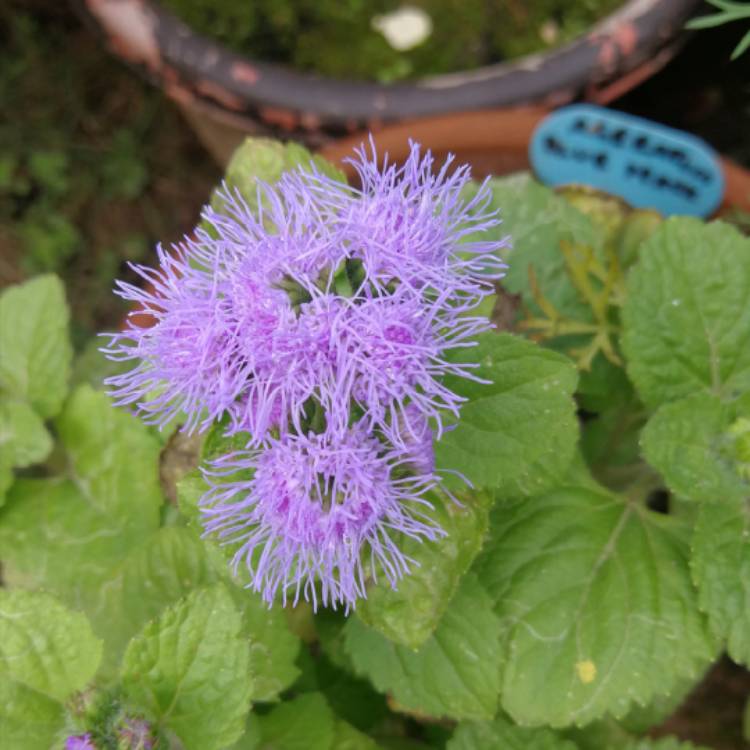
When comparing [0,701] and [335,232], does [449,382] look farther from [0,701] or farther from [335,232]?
[0,701]

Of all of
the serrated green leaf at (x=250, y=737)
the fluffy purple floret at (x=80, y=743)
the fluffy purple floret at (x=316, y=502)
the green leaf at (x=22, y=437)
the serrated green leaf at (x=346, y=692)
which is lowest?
the fluffy purple floret at (x=80, y=743)

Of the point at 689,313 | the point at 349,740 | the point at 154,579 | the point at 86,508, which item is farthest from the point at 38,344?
the point at 689,313

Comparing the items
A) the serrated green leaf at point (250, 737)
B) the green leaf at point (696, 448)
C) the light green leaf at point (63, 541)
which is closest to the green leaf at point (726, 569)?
the green leaf at point (696, 448)

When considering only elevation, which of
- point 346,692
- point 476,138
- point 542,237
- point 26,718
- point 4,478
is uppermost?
point 476,138

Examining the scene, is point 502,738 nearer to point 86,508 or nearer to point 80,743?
point 80,743

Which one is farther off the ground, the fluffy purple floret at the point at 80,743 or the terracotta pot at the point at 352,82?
the terracotta pot at the point at 352,82

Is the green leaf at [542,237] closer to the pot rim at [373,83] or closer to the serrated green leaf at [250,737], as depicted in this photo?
the pot rim at [373,83]
